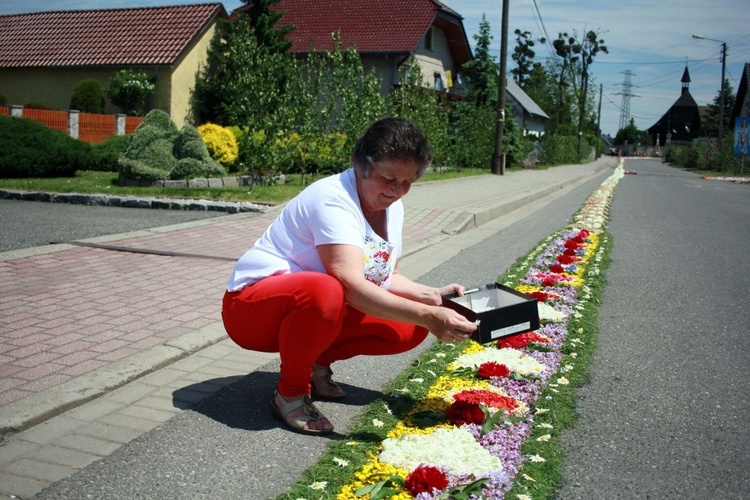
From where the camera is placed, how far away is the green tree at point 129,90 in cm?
2772

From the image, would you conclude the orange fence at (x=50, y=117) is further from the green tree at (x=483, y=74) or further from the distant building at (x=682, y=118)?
the distant building at (x=682, y=118)

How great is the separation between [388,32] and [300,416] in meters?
33.6

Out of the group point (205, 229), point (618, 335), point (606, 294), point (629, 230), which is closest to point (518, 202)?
point (629, 230)

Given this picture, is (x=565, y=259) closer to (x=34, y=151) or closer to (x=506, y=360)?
(x=506, y=360)

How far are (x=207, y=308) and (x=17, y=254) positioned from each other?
2755 mm

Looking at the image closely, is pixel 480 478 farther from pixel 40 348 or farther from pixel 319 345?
pixel 40 348

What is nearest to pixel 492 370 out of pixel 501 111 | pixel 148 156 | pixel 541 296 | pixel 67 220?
pixel 541 296

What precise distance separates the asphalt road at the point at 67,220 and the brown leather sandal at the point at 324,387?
503 cm

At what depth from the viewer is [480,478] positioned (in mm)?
2820

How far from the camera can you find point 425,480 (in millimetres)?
2709

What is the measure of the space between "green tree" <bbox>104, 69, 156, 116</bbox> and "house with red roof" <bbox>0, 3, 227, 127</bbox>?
1.97ft

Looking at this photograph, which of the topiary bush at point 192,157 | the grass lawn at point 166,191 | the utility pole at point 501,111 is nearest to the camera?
the grass lawn at point 166,191

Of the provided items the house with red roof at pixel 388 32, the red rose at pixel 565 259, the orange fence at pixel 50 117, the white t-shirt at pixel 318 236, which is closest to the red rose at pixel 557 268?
the red rose at pixel 565 259

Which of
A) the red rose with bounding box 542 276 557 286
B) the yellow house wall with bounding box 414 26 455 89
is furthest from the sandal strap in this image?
the yellow house wall with bounding box 414 26 455 89
